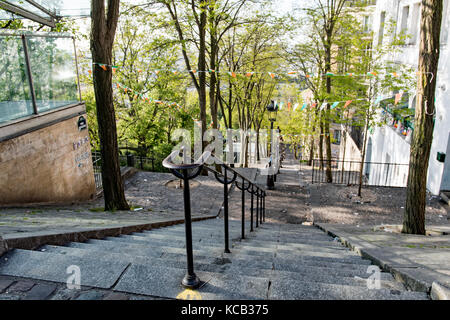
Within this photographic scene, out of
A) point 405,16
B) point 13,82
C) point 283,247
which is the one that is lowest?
point 283,247

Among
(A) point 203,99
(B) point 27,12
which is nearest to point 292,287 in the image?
(B) point 27,12

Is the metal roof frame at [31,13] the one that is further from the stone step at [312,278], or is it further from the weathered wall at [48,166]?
the stone step at [312,278]

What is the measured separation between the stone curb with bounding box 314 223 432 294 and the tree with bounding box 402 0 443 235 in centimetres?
179

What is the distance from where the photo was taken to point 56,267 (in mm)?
2494

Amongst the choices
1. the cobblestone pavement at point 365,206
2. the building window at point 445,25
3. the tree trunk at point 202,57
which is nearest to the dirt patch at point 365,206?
the cobblestone pavement at point 365,206

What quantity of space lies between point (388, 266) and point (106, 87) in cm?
669

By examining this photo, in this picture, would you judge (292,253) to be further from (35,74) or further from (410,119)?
(410,119)

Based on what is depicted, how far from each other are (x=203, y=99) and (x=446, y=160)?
33.1ft

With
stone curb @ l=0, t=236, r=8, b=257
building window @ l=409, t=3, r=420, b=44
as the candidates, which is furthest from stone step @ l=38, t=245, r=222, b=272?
building window @ l=409, t=3, r=420, b=44

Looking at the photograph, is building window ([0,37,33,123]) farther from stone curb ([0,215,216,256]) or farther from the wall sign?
stone curb ([0,215,216,256])

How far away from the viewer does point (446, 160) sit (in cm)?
1033

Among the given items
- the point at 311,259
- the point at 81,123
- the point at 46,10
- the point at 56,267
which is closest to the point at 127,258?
the point at 56,267

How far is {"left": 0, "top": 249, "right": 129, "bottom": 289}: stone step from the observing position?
2354mm
